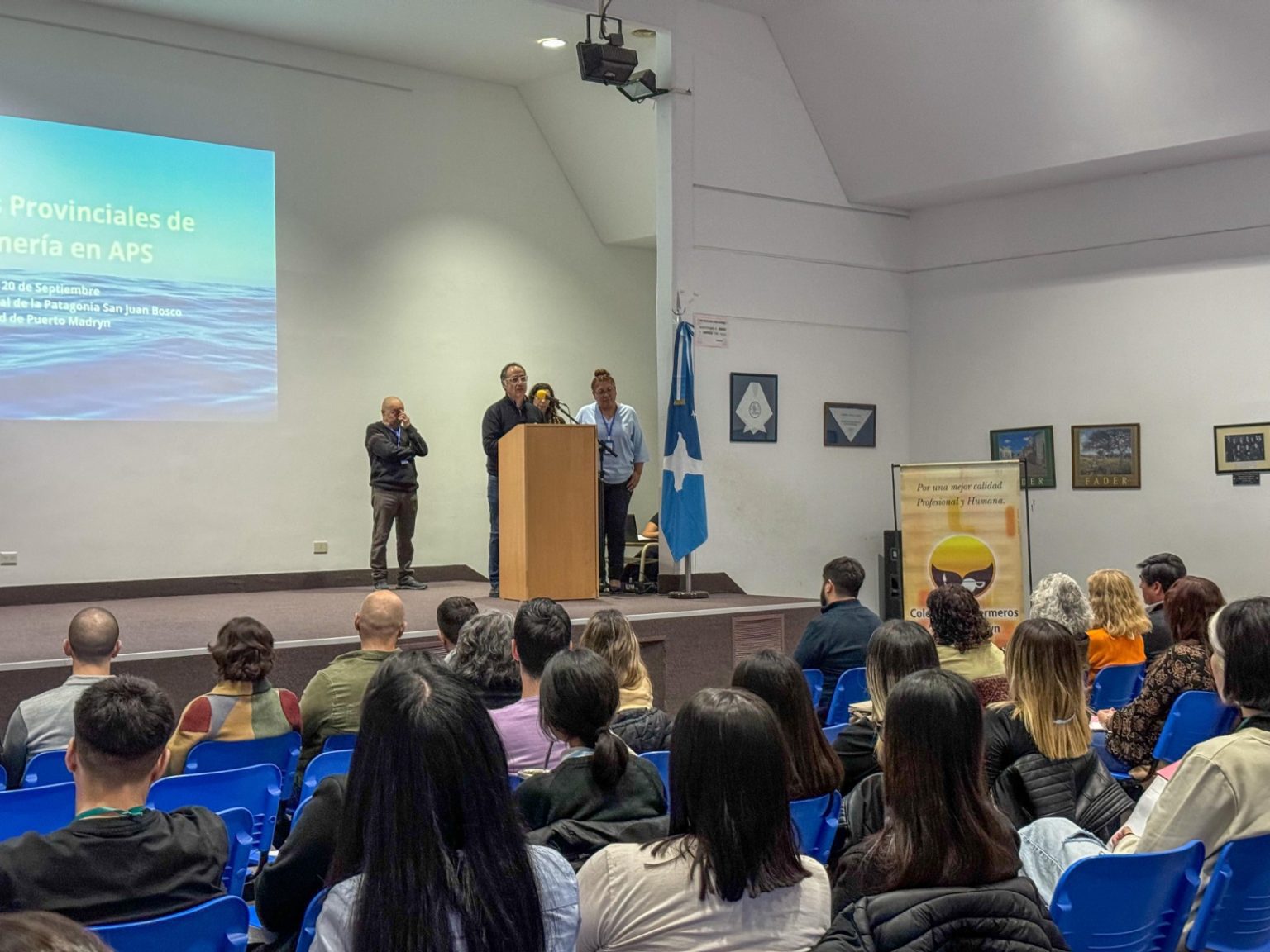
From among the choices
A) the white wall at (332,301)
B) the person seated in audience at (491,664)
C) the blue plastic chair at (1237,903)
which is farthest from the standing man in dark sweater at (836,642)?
the white wall at (332,301)

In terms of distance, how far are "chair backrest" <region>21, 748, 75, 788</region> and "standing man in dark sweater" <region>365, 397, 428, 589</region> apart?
5.18 metres

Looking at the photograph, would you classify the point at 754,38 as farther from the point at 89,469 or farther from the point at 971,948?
the point at 971,948

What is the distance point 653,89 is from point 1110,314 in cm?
347

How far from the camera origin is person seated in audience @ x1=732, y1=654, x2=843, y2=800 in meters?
2.88

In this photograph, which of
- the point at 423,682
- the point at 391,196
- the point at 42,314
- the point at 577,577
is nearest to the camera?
the point at 423,682

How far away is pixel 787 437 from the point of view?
9.38 meters

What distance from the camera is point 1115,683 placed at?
16.1 ft

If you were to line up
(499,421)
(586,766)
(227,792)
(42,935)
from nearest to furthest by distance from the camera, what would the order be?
(42,935)
(586,766)
(227,792)
(499,421)

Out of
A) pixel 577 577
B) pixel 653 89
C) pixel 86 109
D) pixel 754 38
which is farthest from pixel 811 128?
pixel 86 109

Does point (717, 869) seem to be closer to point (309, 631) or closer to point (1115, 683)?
point (1115, 683)

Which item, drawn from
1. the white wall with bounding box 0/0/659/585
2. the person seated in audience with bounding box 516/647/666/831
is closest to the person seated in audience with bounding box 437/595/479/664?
the person seated in audience with bounding box 516/647/666/831

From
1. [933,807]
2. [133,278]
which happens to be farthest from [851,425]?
[933,807]

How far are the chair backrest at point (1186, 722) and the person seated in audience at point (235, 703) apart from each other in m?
2.53

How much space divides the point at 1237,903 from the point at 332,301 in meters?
8.10
